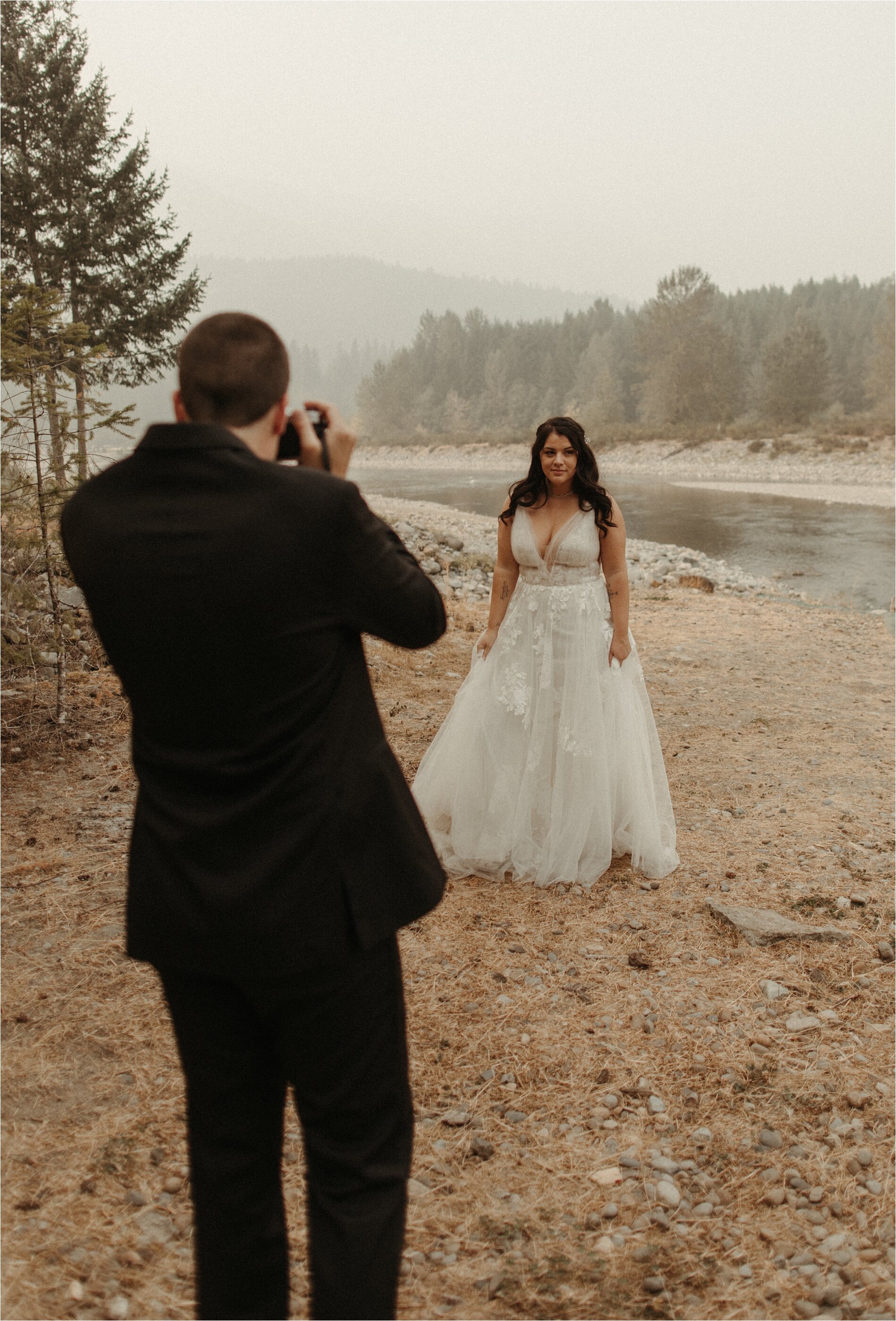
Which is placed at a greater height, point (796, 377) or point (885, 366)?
point (885, 366)

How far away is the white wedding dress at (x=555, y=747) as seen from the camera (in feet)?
17.6

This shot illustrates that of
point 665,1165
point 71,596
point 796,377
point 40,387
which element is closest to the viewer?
point 665,1165

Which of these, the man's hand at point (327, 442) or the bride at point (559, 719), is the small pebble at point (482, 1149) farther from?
the man's hand at point (327, 442)

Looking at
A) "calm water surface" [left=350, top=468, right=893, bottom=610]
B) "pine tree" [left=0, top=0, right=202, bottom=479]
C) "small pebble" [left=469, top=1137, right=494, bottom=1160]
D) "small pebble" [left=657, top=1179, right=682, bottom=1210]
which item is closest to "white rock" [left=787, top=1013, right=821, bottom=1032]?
"small pebble" [left=657, top=1179, right=682, bottom=1210]

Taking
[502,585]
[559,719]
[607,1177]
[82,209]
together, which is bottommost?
[607,1177]

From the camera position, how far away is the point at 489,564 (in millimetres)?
17953

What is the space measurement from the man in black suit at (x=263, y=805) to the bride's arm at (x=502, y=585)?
379 cm

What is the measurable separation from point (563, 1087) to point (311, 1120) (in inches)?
81.4

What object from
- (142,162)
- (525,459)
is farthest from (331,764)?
(525,459)

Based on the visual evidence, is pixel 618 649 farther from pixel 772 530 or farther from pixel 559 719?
pixel 772 530

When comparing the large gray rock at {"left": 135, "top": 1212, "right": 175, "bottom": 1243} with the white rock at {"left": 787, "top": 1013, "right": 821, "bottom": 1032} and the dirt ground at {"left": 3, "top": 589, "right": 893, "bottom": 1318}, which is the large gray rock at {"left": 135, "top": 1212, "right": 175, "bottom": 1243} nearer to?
the dirt ground at {"left": 3, "top": 589, "right": 893, "bottom": 1318}

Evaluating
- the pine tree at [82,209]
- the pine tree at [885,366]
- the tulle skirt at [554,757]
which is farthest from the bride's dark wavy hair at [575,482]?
the pine tree at [885,366]

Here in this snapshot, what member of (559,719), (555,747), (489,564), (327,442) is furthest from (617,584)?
(489,564)

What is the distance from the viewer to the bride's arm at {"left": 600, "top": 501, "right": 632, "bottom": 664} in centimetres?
546
